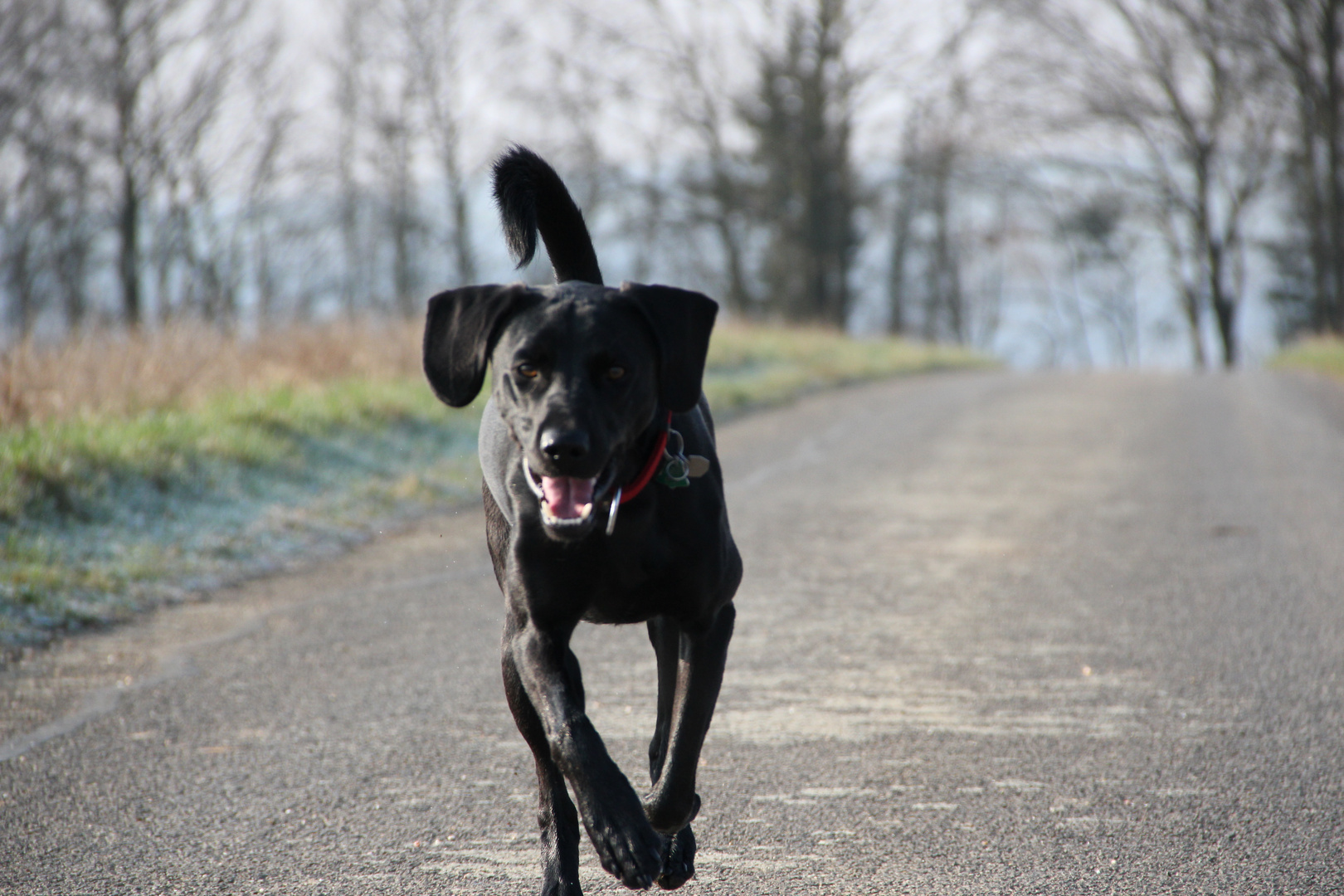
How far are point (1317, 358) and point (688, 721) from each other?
69.0 feet

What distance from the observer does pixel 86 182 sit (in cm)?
2345

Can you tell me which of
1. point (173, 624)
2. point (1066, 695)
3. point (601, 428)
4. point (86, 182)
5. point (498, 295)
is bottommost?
point (1066, 695)

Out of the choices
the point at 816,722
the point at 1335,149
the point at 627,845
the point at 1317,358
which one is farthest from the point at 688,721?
the point at 1335,149

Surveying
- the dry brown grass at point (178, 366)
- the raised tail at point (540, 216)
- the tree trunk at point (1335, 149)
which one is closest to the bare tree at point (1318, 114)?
the tree trunk at point (1335, 149)

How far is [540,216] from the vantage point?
3.35 metres

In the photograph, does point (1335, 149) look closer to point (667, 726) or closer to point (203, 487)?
point (203, 487)

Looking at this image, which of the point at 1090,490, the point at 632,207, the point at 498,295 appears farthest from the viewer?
the point at 632,207

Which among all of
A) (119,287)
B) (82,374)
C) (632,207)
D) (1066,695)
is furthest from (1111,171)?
(1066,695)

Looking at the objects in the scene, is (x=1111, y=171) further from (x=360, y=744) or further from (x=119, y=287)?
(x=360, y=744)

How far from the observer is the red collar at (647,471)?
102 inches

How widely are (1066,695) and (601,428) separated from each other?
2621mm

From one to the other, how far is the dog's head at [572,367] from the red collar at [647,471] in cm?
3

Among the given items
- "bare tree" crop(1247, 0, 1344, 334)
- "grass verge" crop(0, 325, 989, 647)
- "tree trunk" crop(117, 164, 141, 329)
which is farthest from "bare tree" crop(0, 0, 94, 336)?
"bare tree" crop(1247, 0, 1344, 334)

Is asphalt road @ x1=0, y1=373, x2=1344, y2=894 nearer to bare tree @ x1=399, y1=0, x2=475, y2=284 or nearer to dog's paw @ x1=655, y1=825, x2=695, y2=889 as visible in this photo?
dog's paw @ x1=655, y1=825, x2=695, y2=889
